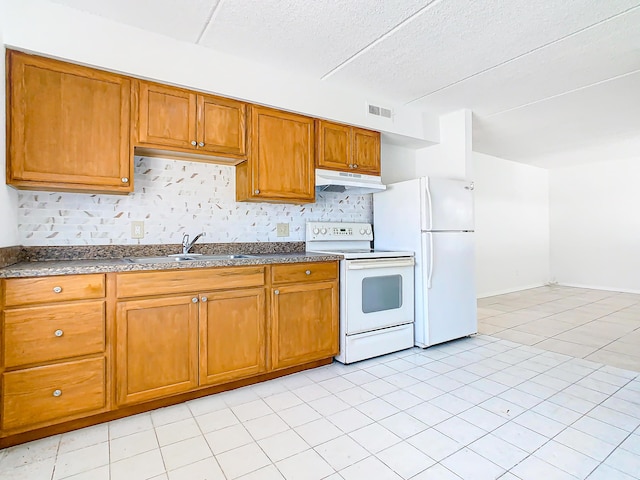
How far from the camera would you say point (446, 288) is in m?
3.32

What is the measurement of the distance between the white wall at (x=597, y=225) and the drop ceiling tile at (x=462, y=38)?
5.09m

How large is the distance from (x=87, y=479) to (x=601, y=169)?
7983 mm

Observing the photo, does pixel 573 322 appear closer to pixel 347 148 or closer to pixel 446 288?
pixel 446 288

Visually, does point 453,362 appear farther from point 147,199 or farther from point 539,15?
point 147,199

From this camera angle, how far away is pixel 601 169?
6.23 metres

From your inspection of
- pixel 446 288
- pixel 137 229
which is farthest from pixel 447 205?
pixel 137 229

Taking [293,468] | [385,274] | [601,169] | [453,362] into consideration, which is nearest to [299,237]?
[385,274]

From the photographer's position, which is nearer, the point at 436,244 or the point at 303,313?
the point at 303,313

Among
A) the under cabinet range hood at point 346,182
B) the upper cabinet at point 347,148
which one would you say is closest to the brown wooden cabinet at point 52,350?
the under cabinet range hood at point 346,182

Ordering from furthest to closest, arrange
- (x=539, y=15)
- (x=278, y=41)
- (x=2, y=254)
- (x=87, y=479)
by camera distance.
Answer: (x=278, y=41), (x=539, y=15), (x=2, y=254), (x=87, y=479)

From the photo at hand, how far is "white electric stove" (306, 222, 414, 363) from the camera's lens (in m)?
2.82

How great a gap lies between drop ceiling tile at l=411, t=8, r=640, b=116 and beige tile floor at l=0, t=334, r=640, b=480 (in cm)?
234

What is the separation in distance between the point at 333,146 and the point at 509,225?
438 centimetres

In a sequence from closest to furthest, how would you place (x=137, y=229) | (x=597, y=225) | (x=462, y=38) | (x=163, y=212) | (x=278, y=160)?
(x=462, y=38) < (x=137, y=229) < (x=163, y=212) < (x=278, y=160) < (x=597, y=225)
